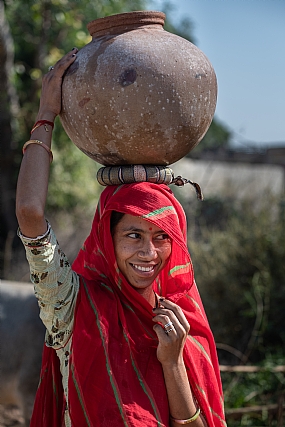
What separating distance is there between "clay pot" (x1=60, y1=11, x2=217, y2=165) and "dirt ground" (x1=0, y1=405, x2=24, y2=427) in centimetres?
296

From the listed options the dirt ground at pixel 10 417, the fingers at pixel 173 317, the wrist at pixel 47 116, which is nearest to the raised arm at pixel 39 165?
the wrist at pixel 47 116

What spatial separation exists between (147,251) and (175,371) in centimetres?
41

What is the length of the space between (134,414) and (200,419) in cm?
25

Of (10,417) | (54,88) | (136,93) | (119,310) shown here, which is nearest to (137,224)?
A: (119,310)

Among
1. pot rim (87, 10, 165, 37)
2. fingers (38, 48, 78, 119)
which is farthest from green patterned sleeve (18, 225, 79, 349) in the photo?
pot rim (87, 10, 165, 37)

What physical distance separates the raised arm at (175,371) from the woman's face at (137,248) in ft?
0.51

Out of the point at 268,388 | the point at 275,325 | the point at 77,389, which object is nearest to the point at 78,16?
the point at 275,325

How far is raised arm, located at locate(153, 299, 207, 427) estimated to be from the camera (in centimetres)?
165

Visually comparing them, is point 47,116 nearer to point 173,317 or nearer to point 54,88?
point 54,88

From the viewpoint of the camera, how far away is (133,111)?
5.24 ft

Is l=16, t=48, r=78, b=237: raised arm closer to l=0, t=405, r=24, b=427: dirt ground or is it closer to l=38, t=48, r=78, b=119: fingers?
l=38, t=48, r=78, b=119: fingers

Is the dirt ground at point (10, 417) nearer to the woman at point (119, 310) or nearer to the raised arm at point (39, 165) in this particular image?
the woman at point (119, 310)

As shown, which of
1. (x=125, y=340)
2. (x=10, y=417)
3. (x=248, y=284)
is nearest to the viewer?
(x=125, y=340)

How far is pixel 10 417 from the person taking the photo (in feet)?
13.0
